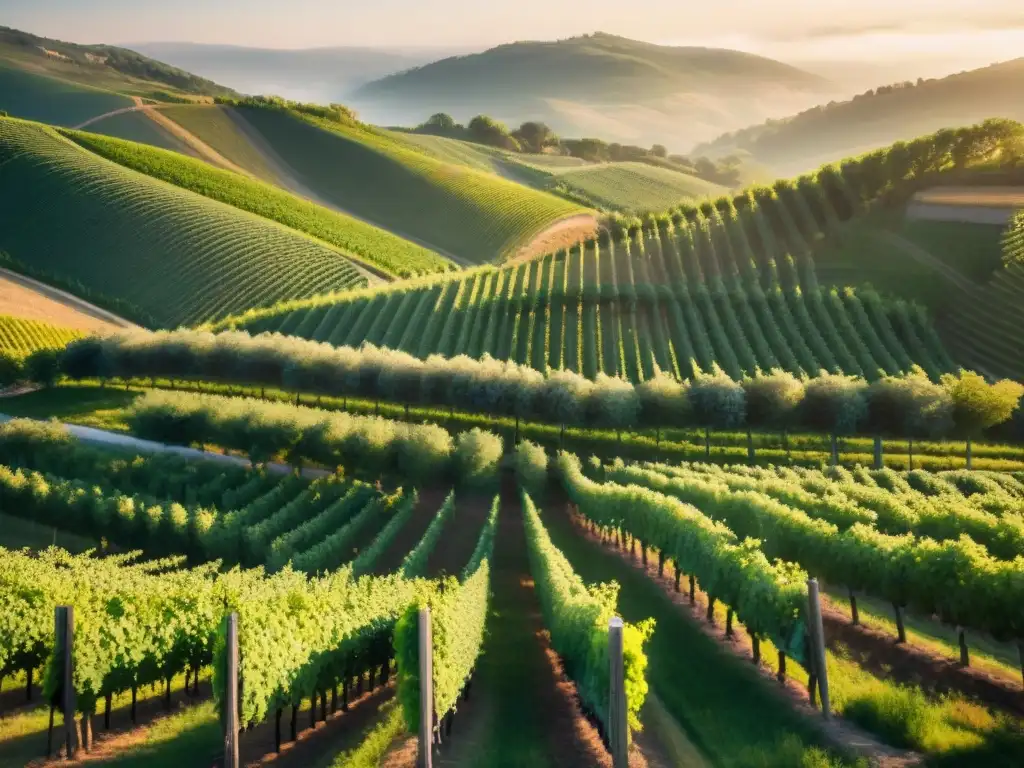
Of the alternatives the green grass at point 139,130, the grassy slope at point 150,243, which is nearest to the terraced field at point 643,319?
the grassy slope at point 150,243

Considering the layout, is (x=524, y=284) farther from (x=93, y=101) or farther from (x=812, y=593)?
(x=93, y=101)

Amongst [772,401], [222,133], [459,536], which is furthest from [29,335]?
[222,133]

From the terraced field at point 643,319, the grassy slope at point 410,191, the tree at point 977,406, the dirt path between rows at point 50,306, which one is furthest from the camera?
the grassy slope at point 410,191

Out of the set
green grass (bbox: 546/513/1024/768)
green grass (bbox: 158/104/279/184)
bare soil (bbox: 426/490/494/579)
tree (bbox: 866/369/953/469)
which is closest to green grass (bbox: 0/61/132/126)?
green grass (bbox: 158/104/279/184)

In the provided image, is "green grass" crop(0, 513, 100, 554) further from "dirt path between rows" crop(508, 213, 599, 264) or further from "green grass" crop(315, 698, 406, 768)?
"dirt path between rows" crop(508, 213, 599, 264)

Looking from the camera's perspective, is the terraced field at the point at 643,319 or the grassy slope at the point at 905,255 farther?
the grassy slope at the point at 905,255

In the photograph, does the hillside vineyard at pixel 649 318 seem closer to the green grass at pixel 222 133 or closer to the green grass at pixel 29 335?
the green grass at pixel 29 335
